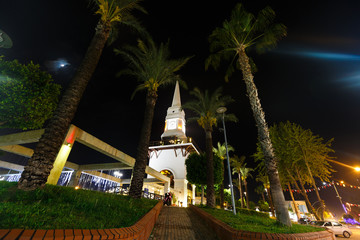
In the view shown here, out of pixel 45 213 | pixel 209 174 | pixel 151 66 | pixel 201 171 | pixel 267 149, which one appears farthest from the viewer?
pixel 201 171

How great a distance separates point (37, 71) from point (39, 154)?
8.96 meters

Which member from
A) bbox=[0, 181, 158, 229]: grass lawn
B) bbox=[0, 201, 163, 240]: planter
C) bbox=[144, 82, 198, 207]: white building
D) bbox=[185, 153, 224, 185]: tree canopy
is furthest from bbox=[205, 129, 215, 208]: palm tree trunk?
bbox=[144, 82, 198, 207]: white building

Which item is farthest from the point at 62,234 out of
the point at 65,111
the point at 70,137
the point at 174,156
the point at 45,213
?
the point at 174,156

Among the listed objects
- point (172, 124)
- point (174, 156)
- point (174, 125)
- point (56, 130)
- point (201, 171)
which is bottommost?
point (56, 130)

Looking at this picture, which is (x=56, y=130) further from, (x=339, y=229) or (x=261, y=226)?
(x=339, y=229)

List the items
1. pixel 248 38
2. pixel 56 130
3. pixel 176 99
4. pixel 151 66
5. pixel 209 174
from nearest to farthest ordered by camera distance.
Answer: pixel 56 130 < pixel 248 38 < pixel 151 66 < pixel 209 174 < pixel 176 99

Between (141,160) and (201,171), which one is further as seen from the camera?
(201,171)

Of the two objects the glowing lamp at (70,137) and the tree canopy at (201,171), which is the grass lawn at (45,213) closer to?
the glowing lamp at (70,137)

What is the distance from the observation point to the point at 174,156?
34.8m

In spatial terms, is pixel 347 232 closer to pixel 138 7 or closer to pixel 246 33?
pixel 246 33

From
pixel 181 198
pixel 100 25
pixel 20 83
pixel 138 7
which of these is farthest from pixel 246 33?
pixel 181 198

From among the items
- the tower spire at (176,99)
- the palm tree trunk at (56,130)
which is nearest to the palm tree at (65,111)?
the palm tree trunk at (56,130)

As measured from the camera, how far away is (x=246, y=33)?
12.9 m

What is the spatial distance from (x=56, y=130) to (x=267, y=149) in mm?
10173
